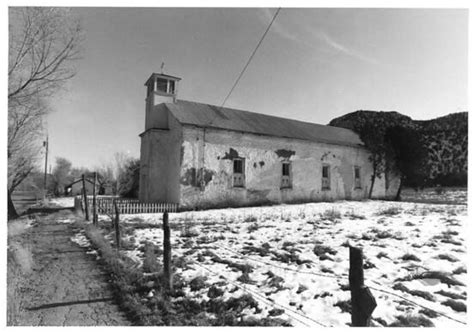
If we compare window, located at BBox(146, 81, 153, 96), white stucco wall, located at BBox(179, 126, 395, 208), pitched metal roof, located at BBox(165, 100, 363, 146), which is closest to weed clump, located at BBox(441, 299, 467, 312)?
white stucco wall, located at BBox(179, 126, 395, 208)

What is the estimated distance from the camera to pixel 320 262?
12.5ft

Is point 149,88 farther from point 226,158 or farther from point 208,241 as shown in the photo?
point 208,241

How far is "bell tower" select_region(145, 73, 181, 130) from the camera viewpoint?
11.8 m

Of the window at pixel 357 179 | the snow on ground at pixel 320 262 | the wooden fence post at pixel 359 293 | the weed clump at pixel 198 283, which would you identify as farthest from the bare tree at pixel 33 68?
the window at pixel 357 179

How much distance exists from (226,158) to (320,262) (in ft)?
25.6

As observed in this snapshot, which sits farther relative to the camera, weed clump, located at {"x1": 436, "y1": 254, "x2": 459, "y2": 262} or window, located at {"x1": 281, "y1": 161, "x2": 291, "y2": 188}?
window, located at {"x1": 281, "y1": 161, "x2": 291, "y2": 188}

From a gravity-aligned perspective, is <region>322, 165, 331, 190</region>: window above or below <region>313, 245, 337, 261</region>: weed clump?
above

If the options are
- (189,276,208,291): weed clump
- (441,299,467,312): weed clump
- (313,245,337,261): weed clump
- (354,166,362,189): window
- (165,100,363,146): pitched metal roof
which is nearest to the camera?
(441,299,467,312): weed clump

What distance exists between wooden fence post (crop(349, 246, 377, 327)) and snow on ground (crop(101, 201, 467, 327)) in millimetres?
538

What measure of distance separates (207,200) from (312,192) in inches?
229

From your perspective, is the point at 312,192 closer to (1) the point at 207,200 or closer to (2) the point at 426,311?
(1) the point at 207,200

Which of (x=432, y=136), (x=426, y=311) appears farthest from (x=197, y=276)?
(x=432, y=136)

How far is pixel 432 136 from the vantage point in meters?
5.76

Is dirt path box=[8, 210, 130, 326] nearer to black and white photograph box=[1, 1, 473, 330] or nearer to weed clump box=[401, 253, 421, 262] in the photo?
black and white photograph box=[1, 1, 473, 330]
